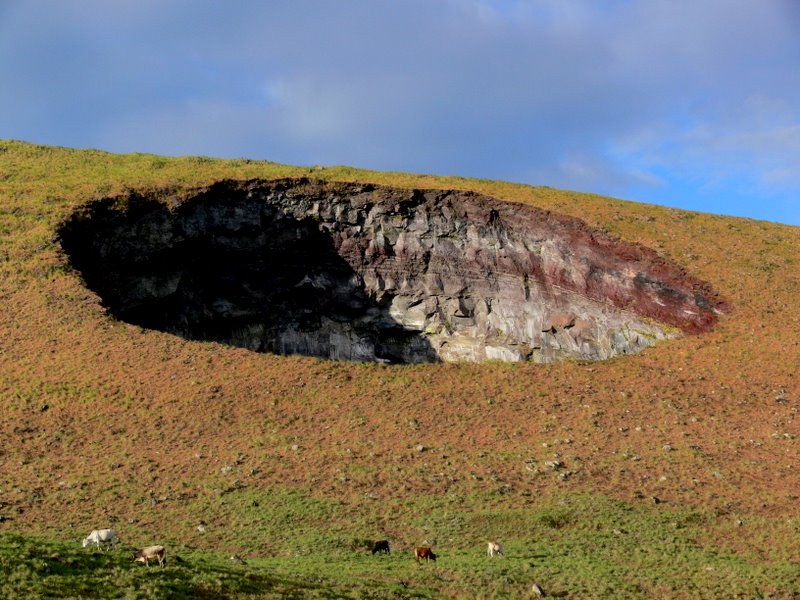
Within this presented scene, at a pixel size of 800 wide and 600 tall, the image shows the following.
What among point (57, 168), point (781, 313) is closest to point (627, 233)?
point (781, 313)

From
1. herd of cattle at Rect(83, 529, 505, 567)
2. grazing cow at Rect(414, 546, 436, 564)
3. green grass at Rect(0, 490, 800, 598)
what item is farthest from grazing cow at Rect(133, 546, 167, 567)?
grazing cow at Rect(414, 546, 436, 564)

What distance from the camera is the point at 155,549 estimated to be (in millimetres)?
17141

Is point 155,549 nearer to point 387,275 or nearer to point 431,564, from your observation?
point 431,564

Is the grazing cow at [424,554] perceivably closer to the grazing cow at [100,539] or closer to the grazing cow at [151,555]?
the grazing cow at [151,555]

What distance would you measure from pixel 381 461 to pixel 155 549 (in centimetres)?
1281

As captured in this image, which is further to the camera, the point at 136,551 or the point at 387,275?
the point at 387,275

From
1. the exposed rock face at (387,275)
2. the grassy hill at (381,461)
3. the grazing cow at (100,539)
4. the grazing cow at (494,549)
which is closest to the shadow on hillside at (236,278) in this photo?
the exposed rock face at (387,275)

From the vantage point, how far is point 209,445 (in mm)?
29641

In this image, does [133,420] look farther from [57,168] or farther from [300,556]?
[57,168]

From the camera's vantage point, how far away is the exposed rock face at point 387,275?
163 ft

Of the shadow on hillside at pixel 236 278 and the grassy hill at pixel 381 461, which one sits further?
the shadow on hillside at pixel 236 278

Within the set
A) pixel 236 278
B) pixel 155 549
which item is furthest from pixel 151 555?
pixel 236 278

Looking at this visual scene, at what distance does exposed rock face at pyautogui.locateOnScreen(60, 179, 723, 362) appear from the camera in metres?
49.5

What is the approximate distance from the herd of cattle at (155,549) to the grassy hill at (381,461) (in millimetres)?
360
